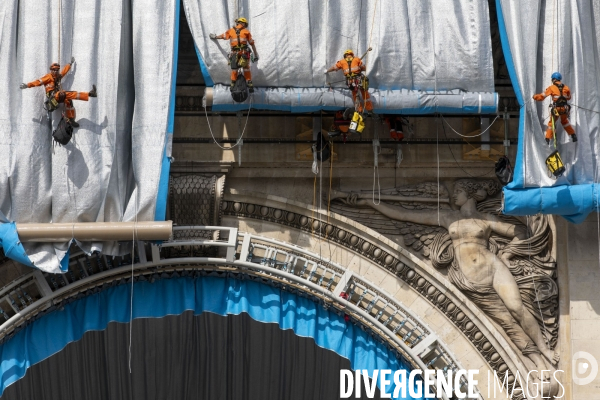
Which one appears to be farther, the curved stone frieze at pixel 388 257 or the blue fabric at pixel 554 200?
the curved stone frieze at pixel 388 257

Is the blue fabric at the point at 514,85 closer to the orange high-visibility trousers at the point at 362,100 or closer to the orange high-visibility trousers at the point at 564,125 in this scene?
the orange high-visibility trousers at the point at 564,125

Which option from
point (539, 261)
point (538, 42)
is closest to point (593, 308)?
point (539, 261)

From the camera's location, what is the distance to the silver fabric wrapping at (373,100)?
20.4 metres

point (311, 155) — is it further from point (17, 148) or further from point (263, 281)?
point (17, 148)

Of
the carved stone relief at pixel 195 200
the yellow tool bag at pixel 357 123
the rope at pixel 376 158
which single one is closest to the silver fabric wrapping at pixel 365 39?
the yellow tool bag at pixel 357 123

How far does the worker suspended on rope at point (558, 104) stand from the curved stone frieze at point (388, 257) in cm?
289

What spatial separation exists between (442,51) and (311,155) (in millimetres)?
2583

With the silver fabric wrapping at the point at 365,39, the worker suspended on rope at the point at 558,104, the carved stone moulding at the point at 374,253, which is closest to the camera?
the worker suspended on rope at the point at 558,104

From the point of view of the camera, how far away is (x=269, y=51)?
20.6 meters

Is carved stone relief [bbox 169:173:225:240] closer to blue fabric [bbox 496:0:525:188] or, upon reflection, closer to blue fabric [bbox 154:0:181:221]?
blue fabric [bbox 154:0:181:221]

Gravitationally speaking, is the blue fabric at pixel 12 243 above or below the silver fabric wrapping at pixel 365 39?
below

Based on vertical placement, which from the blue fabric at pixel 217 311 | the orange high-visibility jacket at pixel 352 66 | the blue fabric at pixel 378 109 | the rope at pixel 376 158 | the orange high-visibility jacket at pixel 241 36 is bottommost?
the blue fabric at pixel 217 311

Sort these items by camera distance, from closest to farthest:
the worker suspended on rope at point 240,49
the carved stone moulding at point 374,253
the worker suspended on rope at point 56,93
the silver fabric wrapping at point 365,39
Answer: the worker suspended on rope at point 56,93 < the worker suspended on rope at point 240,49 < the silver fabric wrapping at point 365,39 < the carved stone moulding at point 374,253

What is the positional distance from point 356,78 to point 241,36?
182 centimetres
